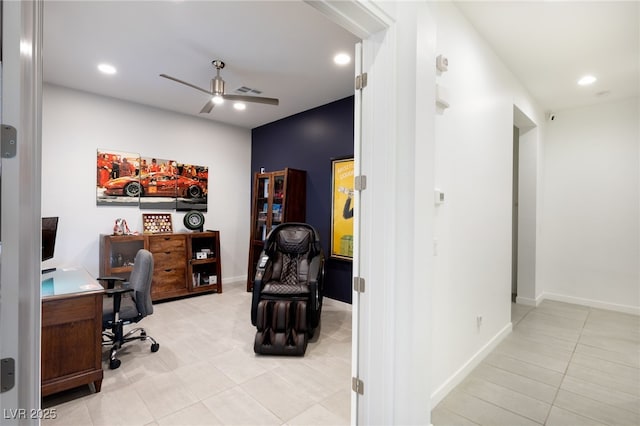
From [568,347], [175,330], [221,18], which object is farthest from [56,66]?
[568,347]

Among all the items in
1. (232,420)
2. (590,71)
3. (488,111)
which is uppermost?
(590,71)

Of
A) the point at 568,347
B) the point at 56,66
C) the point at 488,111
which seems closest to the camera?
the point at 488,111

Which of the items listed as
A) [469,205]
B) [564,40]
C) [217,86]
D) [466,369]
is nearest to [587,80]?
[564,40]

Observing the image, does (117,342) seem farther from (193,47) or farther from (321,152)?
(321,152)

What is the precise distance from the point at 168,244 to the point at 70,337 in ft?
7.83

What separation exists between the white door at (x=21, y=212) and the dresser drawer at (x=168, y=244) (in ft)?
12.8

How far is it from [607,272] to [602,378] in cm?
257

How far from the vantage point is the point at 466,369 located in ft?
8.09

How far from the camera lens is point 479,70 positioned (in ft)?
8.52

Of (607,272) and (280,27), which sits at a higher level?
(280,27)

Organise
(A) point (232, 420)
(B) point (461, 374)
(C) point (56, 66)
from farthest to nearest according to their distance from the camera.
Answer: (C) point (56, 66) → (B) point (461, 374) → (A) point (232, 420)

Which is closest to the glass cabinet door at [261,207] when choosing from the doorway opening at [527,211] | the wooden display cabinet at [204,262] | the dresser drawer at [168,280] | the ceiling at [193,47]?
the wooden display cabinet at [204,262]

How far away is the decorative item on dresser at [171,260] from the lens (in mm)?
4102

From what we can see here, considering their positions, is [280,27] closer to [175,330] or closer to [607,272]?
[175,330]
